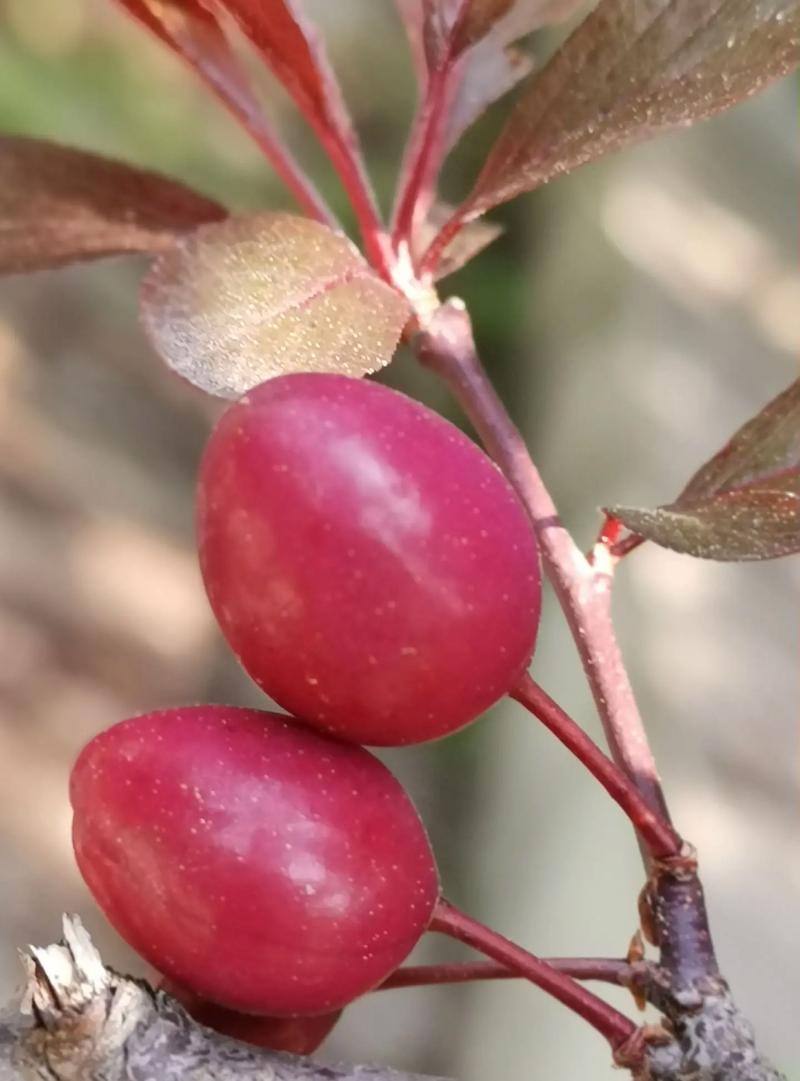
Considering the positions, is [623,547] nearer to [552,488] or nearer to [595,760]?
[595,760]

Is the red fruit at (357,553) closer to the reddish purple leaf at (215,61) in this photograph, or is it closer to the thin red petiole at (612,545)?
the thin red petiole at (612,545)

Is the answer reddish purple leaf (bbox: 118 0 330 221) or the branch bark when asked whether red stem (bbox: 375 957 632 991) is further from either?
reddish purple leaf (bbox: 118 0 330 221)

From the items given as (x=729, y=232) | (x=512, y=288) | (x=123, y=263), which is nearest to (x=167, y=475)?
(x=123, y=263)

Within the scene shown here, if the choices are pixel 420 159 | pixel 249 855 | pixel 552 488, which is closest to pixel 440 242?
pixel 420 159

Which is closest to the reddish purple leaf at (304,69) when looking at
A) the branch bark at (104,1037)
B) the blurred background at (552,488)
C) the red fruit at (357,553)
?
the red fruit at (357,553)

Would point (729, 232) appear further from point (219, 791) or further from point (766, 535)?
point (219, 791)

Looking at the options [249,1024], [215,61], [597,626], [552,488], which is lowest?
[249,1024]

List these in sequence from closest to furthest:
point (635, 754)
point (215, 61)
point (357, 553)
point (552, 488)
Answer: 1. point (357, 553)
2. point (635, 754)
3. point (215, 61)
4. point (552, 488)

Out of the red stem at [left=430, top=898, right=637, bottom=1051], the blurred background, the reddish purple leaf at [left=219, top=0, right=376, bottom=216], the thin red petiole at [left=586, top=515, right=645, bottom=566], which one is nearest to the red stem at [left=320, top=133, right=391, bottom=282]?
the reddish purple leaf at [left=219, top=0, right=376, bottom=216]
